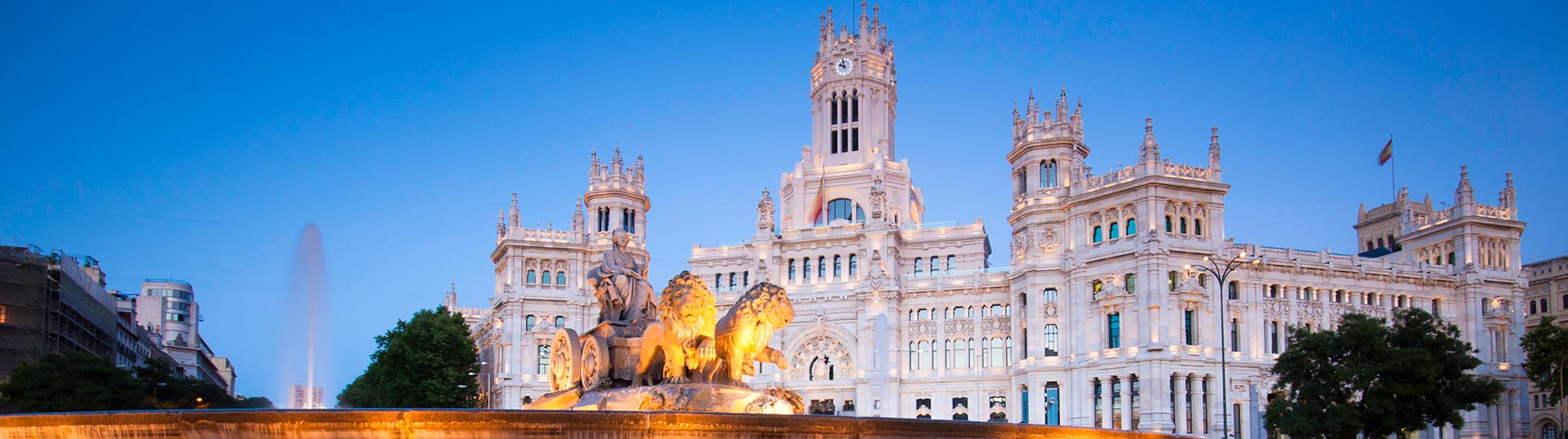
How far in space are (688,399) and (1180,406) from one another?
54.1 metres

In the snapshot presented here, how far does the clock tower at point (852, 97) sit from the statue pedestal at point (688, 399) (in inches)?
2992

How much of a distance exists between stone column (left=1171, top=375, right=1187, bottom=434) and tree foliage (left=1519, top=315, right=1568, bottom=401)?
1667cm

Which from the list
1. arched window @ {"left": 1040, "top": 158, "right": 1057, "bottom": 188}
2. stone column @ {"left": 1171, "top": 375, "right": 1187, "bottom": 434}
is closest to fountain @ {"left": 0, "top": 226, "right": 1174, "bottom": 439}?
stone column @ {"left": 1171, "top": 375, "right": 1187, "bottom": 434}

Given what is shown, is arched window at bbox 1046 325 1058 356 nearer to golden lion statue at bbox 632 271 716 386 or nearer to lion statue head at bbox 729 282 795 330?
lion statue head at bbox 729 282 795 330

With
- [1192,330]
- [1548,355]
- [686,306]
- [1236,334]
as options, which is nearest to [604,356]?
[686,306]

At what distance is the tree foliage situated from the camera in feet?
211

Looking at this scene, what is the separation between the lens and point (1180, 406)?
6969cm

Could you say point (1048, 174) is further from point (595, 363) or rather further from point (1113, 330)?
point (595, 363)

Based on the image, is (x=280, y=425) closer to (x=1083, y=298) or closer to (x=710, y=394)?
(x=710, y=394)

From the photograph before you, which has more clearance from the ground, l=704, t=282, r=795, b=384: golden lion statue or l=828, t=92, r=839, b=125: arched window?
l=828, t=92, r=839, b=125: arched window

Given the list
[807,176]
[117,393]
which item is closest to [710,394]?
[117,393]

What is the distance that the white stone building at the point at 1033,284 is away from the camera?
7119cm

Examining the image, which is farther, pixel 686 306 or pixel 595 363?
pixel 595 363

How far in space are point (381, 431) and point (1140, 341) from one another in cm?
5998
